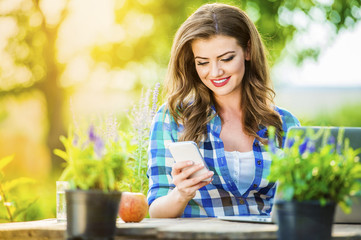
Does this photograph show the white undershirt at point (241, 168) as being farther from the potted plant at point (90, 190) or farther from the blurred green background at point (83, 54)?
the blurred green background at point (83, 54)

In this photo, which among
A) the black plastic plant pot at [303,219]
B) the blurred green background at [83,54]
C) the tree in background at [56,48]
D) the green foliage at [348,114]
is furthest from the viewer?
the green foliage at [348,114]

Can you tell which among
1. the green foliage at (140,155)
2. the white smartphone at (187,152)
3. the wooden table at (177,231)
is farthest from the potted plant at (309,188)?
the green foliage at (140,155)

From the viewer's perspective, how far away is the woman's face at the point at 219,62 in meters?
2.69

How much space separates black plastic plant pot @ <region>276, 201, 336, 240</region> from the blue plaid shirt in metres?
1.24

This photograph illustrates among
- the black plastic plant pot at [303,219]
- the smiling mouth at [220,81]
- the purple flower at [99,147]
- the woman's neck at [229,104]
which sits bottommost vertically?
the black plastic plant pot at [303,219]

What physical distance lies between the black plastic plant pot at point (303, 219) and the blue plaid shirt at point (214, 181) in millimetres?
1242

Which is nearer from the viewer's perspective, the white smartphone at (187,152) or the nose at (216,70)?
the white smartphone at (187,152)

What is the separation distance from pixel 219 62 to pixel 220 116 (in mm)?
410

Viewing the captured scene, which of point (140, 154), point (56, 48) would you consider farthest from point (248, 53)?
point (56, 48)

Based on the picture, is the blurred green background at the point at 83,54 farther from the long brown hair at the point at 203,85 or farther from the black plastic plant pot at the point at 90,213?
the black plastic plant pot at the point at 90,213

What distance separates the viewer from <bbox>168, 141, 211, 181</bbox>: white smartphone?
85.4 inches

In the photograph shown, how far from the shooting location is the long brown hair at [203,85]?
9.27ft

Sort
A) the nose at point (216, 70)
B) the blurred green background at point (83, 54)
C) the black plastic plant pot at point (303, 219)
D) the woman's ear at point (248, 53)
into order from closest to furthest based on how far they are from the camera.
→ the black plastic plant pot at point (303, 219) < the nose at point (216, 70) < the woman's ear at point (248, 53) < the blurred green background at point (83, 54)

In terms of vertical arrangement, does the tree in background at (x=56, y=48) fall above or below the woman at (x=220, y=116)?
above
